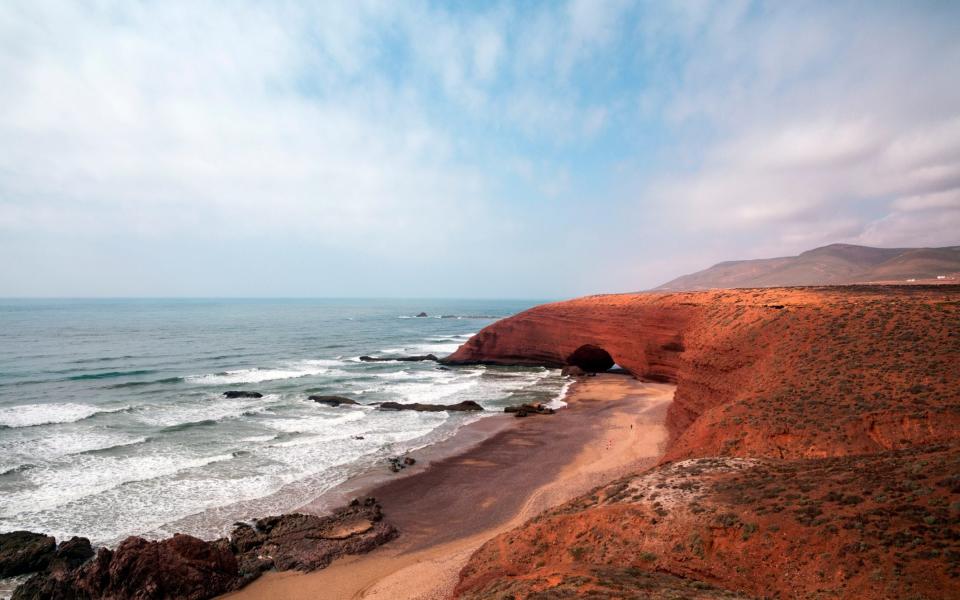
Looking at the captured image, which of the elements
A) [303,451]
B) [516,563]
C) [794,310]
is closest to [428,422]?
[303,451]

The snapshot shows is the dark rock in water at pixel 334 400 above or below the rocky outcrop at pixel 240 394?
below

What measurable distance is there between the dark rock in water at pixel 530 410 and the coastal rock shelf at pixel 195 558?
1344 cm

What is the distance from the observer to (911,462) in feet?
26.2

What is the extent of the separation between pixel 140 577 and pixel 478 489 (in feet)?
31.1

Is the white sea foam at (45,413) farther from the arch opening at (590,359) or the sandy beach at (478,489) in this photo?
the arch opening at (590,359)

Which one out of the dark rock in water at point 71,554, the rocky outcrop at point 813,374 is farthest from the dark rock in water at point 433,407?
the dark rock in water at point 71,554

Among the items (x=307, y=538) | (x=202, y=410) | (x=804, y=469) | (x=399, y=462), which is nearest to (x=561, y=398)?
(x=399, y=462)

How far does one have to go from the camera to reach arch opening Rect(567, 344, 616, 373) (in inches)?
1586

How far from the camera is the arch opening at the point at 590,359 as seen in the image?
40281mm

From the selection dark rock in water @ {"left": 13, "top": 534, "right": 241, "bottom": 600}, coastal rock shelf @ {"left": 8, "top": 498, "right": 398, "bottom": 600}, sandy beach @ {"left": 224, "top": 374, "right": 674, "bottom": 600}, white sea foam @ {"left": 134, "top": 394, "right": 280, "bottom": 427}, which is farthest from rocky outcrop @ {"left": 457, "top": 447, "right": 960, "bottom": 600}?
white sea foam @ {"left": 134, "top": 394, "right": 280, "bottom": 427}

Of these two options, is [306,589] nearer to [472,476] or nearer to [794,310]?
[472,476]

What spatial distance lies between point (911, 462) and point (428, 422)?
20.2m

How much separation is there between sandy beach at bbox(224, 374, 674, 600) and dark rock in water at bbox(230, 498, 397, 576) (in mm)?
327

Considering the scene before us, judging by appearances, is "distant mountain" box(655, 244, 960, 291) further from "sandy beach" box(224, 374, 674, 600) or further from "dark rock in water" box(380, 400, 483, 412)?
"dark rock in water" box(380, 400, 483, 412)
